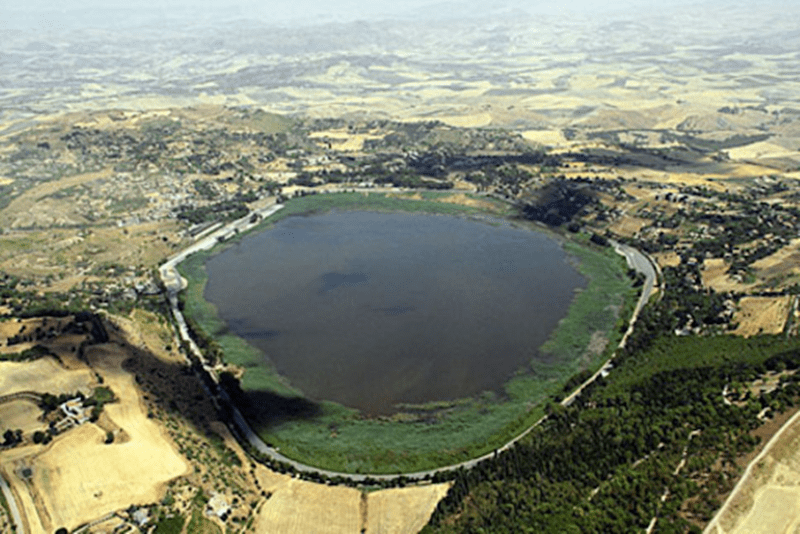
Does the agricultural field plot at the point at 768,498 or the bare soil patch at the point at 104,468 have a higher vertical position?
the agricultural field plot at the point at 768,498

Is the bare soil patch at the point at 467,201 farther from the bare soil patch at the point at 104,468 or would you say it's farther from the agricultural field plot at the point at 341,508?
the bare soil patch at the point at 104,468

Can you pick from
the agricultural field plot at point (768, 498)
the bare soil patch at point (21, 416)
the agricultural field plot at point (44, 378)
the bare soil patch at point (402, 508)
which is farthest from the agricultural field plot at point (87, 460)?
the agricultural field plot at point (768, 498)

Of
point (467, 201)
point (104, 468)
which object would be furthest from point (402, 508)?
point (467, 201)

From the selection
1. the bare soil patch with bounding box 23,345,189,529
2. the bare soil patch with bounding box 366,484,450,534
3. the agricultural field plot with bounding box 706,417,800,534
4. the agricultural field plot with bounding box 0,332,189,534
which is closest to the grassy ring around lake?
the bare soil patch with bounding box 366,484,450,534

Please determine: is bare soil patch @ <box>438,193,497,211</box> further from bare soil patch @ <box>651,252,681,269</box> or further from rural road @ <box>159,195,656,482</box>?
bare soil patch @ <box>651,252,681,269</box>

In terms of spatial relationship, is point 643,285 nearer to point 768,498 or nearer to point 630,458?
point 630,458

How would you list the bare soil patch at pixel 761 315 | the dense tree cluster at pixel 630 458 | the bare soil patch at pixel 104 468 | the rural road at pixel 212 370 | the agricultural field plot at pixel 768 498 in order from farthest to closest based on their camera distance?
the bare soil patch at pixel 761 315 → the rural road at pixel 212 370 → the bare soil patch at pixel 104 468 → the dense tree cluster at pixel 630 458 → the agricultural field plot at pixel 768 498
